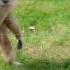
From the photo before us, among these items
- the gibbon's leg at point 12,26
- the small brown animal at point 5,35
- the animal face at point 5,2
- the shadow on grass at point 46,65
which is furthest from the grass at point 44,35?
the animal face at point 5,2

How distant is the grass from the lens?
5.25 meters

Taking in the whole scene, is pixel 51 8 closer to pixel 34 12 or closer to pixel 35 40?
pixel 34 12

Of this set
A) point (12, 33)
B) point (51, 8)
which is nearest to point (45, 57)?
point (12, 33)

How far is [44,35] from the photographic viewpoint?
5941 mm

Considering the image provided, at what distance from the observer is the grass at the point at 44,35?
17.2ft

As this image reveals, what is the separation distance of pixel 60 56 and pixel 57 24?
36.0 inches

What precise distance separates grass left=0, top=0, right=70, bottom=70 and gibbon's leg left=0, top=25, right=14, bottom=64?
9 centimetres

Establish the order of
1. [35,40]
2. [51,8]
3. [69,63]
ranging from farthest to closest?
[51,8], [35,40], [69,63]

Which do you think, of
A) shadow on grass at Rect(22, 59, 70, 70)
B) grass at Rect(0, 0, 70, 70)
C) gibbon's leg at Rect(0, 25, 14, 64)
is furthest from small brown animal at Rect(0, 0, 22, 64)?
shadow on grass at Rect(22, 59, 70, 70)

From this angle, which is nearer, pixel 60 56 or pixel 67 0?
pixel 60 56

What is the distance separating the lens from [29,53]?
5.54 metres

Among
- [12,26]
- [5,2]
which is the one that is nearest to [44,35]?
[12,26]

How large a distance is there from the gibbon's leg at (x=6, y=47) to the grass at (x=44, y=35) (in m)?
0.09

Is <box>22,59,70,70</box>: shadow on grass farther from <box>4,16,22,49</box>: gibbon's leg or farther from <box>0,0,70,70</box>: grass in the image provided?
<box>4,16,22,49</box>: gibbon's leg
